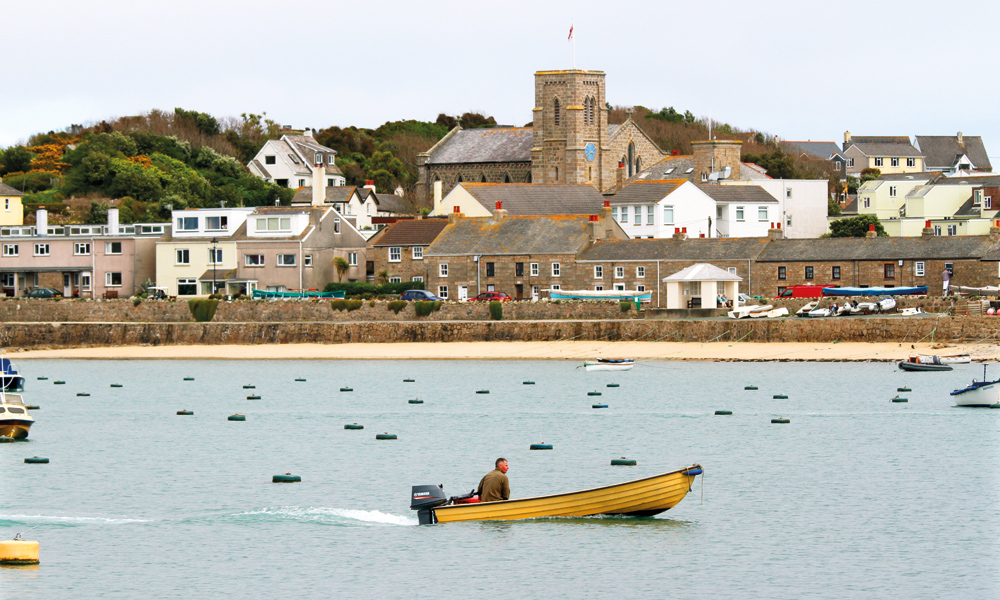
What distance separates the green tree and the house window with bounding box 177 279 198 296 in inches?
1778

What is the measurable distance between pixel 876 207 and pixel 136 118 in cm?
7176

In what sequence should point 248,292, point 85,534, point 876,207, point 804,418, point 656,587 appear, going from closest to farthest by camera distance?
point 656,587 < point 85,534 < point 804,418 < point 248,292 < point 876,207

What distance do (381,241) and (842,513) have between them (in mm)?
58638

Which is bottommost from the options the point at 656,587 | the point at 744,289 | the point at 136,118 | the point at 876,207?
the point at 656,587

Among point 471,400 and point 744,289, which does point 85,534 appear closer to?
point 471,400

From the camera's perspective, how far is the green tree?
3772 inches

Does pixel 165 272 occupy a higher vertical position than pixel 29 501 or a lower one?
higher

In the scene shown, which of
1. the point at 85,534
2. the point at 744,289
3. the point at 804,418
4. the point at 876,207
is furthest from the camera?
the point at 876,207

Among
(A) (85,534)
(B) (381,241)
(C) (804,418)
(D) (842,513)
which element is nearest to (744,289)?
(B) (381,241)

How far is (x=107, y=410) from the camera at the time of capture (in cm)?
5009

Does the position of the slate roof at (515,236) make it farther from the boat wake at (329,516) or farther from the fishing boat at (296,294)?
the boat wake at (329,516)

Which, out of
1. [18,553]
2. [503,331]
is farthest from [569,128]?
[18,553]

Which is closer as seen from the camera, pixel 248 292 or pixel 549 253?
pixel 549 253

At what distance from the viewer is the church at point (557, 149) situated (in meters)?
121
